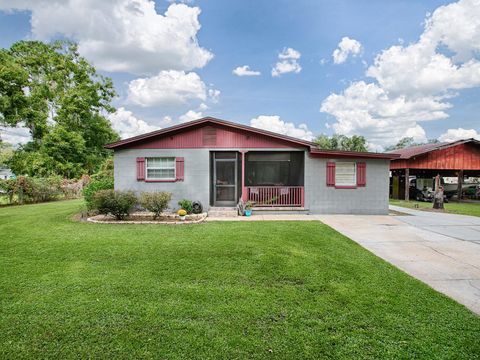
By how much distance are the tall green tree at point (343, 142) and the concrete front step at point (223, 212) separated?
27940 millimetres

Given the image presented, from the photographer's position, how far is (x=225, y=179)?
36.8 feet

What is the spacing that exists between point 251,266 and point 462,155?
66.1ft

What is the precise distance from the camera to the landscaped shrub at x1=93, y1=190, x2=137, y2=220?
8562 mm

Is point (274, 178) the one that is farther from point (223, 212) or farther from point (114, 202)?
point (114, 202)

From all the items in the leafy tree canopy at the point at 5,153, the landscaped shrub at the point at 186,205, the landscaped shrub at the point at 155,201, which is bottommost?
the landscaped shrub at the point at 186,205

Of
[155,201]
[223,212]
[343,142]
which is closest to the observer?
[155,201]

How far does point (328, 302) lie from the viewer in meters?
3.40

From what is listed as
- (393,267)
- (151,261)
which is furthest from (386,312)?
(151,261)

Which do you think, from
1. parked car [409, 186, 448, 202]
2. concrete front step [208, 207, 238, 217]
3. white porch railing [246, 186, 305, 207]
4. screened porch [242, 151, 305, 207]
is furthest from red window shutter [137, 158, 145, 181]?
parked car [409, 186, 448, 202]

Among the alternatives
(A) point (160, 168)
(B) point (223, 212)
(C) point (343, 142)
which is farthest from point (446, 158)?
(C) point (343, 142)

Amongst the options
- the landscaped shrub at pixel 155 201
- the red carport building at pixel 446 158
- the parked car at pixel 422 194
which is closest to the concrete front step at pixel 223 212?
the landscaped shrub at pixel 155 201

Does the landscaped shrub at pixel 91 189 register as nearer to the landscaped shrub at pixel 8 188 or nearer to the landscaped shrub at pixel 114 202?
the landscaped shrub at pixel 114 202

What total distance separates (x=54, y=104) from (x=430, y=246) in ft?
102

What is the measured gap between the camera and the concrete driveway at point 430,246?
13.3ft
